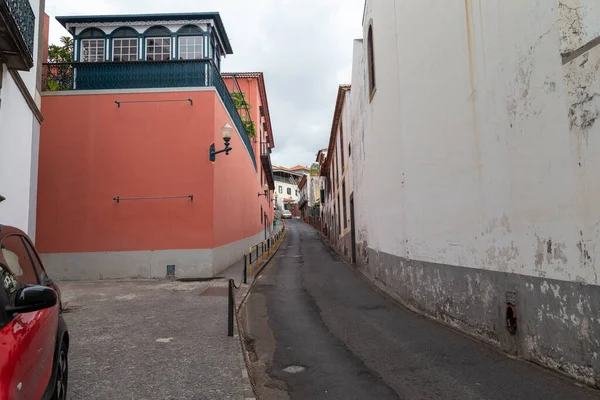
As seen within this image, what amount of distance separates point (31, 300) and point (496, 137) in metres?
5.14

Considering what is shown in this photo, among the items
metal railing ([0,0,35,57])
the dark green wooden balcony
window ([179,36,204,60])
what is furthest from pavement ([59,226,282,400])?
window ([179,36,204,60])

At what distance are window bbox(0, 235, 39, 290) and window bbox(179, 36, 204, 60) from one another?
11335mm

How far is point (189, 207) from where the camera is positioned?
38.9 feet

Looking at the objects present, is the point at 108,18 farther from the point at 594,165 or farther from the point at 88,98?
the point at 594,165

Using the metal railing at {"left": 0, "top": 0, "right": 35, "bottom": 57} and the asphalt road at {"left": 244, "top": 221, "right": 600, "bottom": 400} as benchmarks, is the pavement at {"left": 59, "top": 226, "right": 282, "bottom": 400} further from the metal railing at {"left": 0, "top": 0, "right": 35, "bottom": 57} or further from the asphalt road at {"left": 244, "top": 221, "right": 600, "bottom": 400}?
the metal railing at {"left": 0, "top": 0, "right": 35, "bottom": 57}

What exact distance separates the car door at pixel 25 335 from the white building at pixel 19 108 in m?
3.62

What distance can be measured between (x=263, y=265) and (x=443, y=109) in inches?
434

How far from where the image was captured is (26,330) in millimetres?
2551

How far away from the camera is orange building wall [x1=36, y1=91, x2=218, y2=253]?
1168cm

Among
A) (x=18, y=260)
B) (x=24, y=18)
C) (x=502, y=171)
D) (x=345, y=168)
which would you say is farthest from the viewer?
(x=345, y=168)

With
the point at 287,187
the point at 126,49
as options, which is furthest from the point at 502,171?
the point at 287,187

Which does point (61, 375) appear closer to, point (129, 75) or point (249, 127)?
point (129, 75)

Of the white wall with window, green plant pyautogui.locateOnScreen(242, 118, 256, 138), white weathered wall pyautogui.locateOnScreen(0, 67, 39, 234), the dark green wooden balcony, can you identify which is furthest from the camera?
the white wall with window

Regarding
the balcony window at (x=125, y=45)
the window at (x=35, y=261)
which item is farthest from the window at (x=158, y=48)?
the window at (x=35, y=261)
